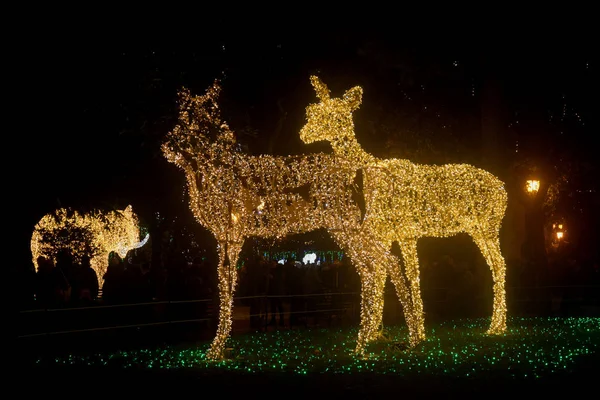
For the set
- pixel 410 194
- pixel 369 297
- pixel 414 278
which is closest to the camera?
pixel 369 297

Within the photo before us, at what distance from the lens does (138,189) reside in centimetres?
1770

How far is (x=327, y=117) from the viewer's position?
12.3 m

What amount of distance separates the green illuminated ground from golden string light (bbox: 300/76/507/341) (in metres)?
0.85

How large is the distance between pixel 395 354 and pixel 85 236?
490 inches

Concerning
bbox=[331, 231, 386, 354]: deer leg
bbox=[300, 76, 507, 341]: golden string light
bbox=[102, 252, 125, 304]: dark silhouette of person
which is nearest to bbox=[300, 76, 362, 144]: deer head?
bbox=[300, 76, 507, 341]: golden string light

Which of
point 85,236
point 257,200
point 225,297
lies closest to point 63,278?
point 85,236

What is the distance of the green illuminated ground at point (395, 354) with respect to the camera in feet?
34.4

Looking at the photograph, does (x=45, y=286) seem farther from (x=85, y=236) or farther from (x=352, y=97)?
(x=352, y=97)

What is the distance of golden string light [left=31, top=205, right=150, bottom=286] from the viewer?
68.3 feet

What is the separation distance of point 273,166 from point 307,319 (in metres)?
8.03

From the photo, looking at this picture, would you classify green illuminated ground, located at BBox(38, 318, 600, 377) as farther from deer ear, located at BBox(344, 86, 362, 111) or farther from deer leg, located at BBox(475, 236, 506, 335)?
deer ear, located at BBox(344, 86, 362, 111)

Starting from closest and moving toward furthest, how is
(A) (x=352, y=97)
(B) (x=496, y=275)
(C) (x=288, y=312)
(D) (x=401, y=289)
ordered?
1. (D) (x=401, y=289)
2. (A) (x=352, y=97)
3. (B) (x=496, y=275)
4. (C) (x=288, y=312)

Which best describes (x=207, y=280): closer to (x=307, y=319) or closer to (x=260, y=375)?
(x=307, y=319)

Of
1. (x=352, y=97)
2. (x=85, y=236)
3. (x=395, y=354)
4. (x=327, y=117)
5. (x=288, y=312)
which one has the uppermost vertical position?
(x=352, y=97)
